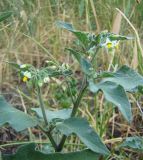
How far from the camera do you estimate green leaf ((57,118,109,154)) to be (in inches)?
42.4

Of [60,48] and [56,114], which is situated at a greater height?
[60,48]

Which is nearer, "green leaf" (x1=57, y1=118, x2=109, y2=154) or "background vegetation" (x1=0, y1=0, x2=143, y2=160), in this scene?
"green leaf" (x1=57, y1=118, x2=109, y2=154)

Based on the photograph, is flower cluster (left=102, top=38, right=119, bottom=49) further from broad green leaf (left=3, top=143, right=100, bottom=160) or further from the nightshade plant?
broad green leaf (left=3, top=143, right=100, bottom=160)

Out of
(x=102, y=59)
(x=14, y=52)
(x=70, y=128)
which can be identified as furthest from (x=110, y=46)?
(x=14, y=52)

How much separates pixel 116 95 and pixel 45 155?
26cm

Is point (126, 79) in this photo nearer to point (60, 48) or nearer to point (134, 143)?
point (134, 143)

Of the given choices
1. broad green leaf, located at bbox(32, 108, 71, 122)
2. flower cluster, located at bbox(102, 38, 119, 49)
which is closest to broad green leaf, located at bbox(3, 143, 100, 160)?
broad green leaf, located at bbox(32, 108, 71, 122)

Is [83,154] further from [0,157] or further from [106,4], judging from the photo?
[106,4]

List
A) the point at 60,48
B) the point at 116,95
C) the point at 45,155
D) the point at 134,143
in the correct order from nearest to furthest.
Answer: the point at 116,95 < the point at 45,155 < the point at 134,143 < the point at 60,48

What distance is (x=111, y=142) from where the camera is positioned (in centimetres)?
193

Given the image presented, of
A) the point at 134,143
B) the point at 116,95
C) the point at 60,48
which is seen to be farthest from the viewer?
the point at 60,48

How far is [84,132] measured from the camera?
3.61ft

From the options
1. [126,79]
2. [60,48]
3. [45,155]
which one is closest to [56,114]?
[45,155]

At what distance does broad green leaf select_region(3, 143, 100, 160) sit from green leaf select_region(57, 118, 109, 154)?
0.09 metres
